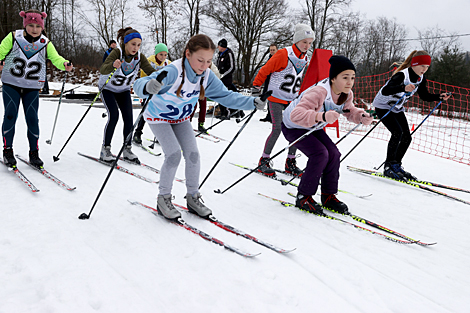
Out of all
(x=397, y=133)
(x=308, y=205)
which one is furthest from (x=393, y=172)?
(x=308, y=205)

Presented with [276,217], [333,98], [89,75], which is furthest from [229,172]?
[89,75]

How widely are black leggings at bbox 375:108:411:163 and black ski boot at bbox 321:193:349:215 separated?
2134 mm

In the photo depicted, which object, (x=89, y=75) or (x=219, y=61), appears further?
(x=89, y=75)

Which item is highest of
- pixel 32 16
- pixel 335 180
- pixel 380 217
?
pixel 32 16

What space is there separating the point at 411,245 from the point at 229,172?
2688 mm

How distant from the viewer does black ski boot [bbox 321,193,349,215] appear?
3256mm

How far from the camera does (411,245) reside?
8.64 feet

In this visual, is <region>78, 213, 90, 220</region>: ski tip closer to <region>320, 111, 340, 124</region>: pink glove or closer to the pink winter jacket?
the pink winter jacket

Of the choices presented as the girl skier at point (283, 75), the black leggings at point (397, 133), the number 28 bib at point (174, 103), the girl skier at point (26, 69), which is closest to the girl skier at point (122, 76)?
the girl skier at point (26, 69)

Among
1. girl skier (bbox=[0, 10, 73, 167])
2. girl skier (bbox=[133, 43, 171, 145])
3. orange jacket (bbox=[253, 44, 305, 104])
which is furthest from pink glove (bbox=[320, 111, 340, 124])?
girl skier (bbox=[133, 43, 171, 145])

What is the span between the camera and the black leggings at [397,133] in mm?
4762

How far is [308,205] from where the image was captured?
3.23 metres

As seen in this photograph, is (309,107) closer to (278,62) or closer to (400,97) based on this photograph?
(278,62)

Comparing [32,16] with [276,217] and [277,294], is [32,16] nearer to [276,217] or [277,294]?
[276,217]
